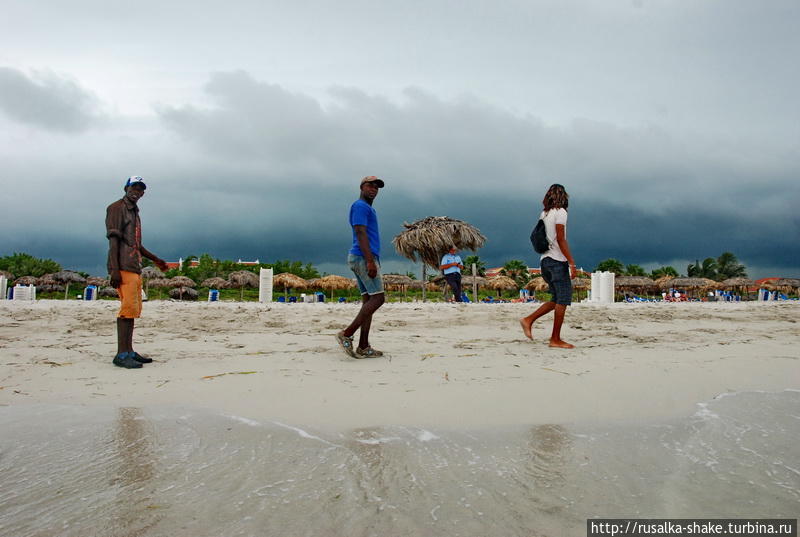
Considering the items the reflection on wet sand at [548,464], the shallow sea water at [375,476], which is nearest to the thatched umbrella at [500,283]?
the shallow sea water at [375,476]

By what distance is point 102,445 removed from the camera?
1782 millimetres

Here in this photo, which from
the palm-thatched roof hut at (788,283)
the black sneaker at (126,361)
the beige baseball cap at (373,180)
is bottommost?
the black sneaker at (126,361)

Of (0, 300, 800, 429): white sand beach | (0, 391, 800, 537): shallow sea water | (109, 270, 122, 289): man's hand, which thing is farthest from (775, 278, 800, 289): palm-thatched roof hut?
(109, 270, 122, 289): man's hand

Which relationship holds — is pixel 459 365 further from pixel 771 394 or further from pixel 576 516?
pixel 576 516

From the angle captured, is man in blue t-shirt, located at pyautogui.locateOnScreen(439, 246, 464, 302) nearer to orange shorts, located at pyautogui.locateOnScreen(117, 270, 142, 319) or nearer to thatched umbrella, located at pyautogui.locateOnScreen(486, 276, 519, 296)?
orange shorts, located at pyautogui.locateOnScreen(117, 270, 142, 319)

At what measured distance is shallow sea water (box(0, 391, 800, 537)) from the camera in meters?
1.18

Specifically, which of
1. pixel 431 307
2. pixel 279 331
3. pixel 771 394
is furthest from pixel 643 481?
pixel 431 307

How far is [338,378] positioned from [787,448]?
2.22m

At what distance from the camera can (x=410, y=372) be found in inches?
123

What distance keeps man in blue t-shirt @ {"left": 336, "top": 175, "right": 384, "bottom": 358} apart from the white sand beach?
→ 17 cm

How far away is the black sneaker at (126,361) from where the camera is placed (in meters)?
3.34

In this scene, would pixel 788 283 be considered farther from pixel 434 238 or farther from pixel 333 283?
pixel 434 238

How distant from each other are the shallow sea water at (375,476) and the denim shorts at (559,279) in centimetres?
219

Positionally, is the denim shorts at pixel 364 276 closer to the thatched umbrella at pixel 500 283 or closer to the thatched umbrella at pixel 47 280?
the thatched umbrella at pixel 47 280
